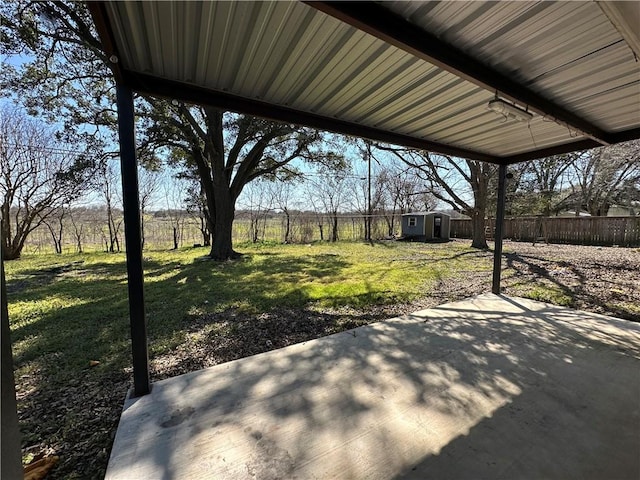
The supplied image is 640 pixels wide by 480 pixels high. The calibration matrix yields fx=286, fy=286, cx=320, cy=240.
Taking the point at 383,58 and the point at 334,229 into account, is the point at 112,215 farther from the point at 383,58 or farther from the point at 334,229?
the point at 383,58

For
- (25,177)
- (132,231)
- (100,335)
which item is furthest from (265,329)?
(25,177)

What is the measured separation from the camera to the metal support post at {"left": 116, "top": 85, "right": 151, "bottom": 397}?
173cm

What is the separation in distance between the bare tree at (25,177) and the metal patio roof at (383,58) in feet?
27.1

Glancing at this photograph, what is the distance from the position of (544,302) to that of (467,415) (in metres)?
3.24

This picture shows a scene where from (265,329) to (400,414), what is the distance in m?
1.88

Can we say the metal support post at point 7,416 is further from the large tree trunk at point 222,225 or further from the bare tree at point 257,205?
the bare tree at point 257,205

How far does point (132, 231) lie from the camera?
70.6 inches

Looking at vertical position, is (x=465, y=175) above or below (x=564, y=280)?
above

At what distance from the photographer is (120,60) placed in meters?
1.60

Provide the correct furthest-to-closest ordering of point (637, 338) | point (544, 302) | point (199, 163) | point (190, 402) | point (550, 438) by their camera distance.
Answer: point (199, 163), point (544, 302), point (637, 338), point (190, 402), point (550, 438)

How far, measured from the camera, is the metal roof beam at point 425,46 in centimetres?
122

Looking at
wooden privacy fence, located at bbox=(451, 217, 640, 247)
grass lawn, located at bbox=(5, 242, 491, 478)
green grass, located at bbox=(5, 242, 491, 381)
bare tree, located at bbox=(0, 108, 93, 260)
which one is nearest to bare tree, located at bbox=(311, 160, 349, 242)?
green grass, located at bbox=(5, 242, 491, 381)

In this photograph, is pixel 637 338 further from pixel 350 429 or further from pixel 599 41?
pixel 350 429

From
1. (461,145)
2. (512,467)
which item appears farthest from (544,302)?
(512,467)
